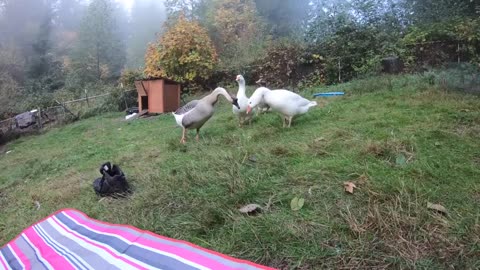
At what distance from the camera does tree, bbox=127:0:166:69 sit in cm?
1847

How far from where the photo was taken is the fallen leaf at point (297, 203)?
6.36 feet

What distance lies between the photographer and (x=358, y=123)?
3625 millimetres

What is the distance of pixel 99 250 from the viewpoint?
1.89 meters

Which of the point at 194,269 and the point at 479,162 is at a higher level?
the point at 479,162

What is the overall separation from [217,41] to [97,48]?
23.9 ft

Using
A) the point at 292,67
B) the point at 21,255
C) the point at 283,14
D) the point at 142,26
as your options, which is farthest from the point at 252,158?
the point at 142,26

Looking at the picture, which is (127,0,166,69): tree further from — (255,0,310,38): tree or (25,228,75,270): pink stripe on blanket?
(25,228,75,270): pink stripe on blanket

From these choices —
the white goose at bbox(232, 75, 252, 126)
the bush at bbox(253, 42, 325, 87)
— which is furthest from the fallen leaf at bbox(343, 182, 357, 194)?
the bush at bbox(253, 42, 325, 87)

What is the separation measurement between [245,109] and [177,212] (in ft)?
8.01

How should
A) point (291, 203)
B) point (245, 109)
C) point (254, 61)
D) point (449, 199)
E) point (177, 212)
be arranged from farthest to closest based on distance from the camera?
point (254, 61) < point (245, 109) < point (177, 212) < point (291, 203) < point (449, 199)

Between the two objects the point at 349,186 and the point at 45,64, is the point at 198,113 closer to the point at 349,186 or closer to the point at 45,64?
the point at 349,186

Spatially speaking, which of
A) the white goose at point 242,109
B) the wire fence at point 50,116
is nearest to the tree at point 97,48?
the wire fence at point 50,116

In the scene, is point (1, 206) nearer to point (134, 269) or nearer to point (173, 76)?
point (134, 269)

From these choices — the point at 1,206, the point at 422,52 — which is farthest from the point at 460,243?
the point at 422,52
